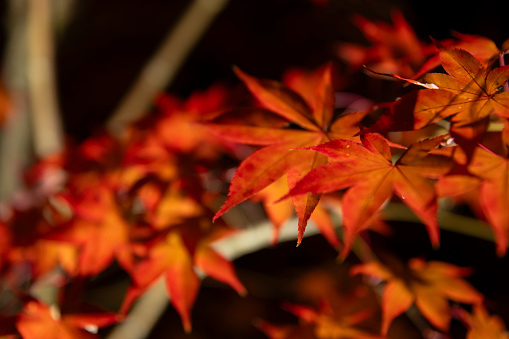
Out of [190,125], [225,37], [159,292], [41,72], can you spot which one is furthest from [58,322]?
[225,37]

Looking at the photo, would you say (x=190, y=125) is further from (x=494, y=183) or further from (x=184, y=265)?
(x=494, y=183)

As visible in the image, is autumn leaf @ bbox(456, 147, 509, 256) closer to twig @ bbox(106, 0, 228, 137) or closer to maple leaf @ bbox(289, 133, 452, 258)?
maple leaf @ bbox(289, 133, 452, 258)

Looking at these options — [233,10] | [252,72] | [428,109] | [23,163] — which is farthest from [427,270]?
[233,10]

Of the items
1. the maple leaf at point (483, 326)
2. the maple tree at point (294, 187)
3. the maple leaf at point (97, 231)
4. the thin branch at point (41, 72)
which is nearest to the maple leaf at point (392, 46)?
the maple tree at point (294, 187)

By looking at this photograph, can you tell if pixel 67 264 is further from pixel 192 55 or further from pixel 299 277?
pixel 192 55

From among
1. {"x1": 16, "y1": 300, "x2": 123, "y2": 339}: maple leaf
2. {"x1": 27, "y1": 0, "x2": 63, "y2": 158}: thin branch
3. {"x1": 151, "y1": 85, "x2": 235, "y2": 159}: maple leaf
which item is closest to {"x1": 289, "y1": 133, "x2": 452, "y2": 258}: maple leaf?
{"x1": 16, "y1": 300, "x2": 123, "y2": 339}: maple leaf

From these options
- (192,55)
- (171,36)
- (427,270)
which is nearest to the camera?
(427,270)

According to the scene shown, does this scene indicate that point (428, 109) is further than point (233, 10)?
No
